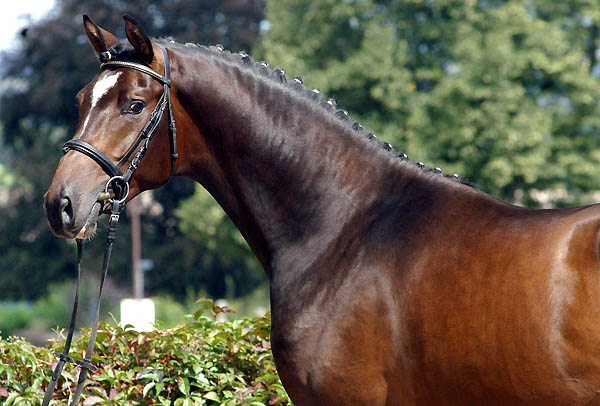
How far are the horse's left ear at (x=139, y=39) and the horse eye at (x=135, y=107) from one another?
0.69 feet

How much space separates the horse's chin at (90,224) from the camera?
10.9 feet

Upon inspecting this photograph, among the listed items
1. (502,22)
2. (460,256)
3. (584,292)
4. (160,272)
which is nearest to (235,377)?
(460,256)

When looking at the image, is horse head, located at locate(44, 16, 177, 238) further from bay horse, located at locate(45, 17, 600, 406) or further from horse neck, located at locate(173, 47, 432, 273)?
horse neck, located at locate(173, 47, 432, 273)

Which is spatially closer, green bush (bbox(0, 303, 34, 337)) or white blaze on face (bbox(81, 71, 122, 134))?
white blaze on face (bbox(81, 71, 122, 134))

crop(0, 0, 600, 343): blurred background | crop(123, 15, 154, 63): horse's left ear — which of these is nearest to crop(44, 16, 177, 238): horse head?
crop(123, 15, 154, 63): horse's left ear

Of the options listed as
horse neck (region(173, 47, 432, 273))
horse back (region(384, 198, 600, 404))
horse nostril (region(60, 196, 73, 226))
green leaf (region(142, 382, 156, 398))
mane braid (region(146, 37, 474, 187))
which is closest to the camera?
horse back (region(384, 198, 600, 404))

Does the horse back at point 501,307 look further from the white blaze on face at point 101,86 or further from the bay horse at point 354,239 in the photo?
the white blaze on face at point 101,86

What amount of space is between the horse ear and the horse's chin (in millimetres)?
788

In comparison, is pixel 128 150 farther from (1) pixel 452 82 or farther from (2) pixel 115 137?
(1) pixel 452 82

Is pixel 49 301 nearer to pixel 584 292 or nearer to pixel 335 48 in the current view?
pixel 335 48

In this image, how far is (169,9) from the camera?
88.1ft

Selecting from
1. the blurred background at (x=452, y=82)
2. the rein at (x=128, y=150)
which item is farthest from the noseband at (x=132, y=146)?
the blurred background at (x=452, y=82)

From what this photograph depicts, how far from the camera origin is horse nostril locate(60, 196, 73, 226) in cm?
323

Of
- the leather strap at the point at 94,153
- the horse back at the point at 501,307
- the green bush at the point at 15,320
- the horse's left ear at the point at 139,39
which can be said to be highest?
the green bush at the point at 15,320
